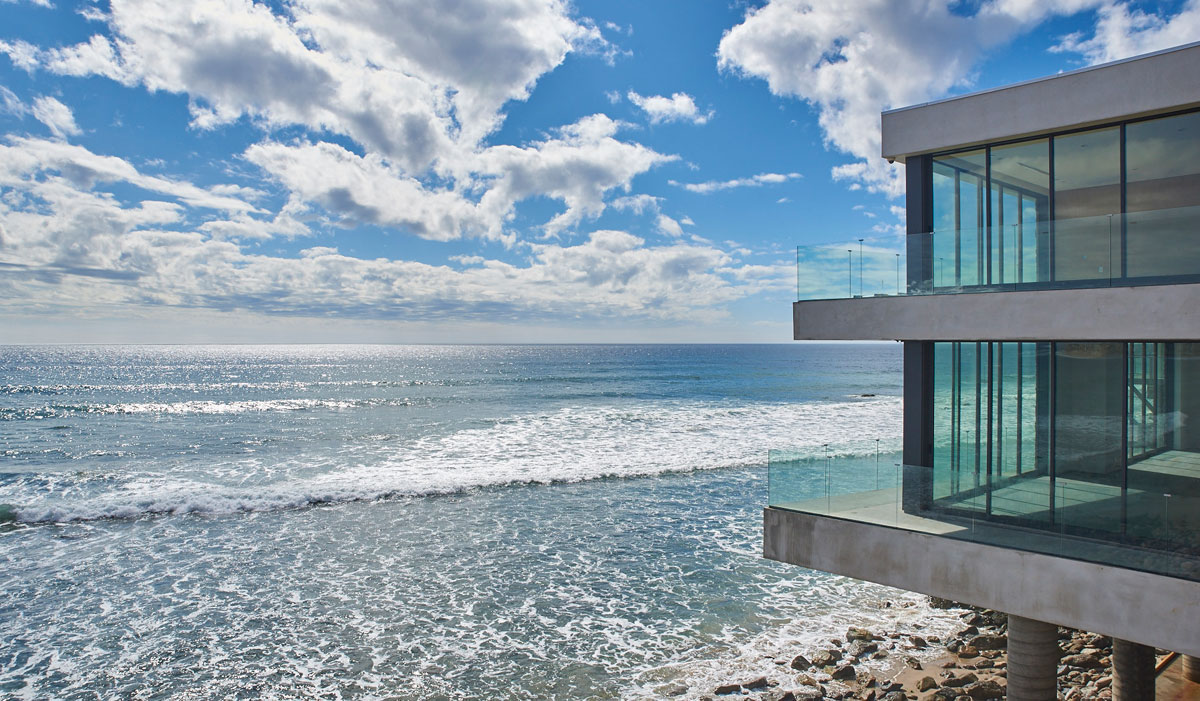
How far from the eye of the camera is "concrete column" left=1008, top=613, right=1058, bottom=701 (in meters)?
8.20

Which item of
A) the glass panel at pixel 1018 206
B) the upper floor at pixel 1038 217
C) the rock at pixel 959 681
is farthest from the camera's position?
the rock at pixel 959 681

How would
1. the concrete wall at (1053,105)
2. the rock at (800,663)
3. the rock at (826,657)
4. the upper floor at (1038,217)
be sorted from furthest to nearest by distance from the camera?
the rock at (826,657) < the rock at (800,663) < the concrete wall at (1053,105) < the upper floor at (1038,217)

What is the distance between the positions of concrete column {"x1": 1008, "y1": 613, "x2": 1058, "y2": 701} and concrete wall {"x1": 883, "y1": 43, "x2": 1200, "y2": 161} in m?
5.79

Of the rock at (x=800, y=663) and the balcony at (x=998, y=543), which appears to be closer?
the balcony at (x=998, y=543)

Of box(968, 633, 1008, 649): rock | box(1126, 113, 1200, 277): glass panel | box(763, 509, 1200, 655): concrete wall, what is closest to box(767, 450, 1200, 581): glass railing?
box(763, 509, 1200, 655): concrete wall

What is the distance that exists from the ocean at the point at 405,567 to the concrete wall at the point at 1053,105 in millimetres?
4183

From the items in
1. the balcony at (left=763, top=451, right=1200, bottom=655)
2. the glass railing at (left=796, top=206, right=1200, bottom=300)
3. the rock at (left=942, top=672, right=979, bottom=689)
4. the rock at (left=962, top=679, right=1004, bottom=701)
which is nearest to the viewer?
the balcony at (left=763, top=451, right=1200, bottom=655)

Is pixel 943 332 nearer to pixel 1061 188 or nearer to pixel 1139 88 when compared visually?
pixel 1061 188

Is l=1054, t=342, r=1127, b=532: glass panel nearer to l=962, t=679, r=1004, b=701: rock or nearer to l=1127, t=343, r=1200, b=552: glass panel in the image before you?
l=1127, t=343, r=1200, b=552: glass panel

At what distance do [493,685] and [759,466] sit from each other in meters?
22.4

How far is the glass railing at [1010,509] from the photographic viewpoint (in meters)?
6.93

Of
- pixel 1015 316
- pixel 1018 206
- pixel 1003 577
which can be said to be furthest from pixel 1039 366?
pixel 1003 577

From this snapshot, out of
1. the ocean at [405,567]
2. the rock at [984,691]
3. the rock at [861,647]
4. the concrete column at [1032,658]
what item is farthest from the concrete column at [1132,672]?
the ocean at [405,567]

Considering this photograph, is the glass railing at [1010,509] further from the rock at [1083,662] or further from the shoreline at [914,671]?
the rock at [1083,662]
